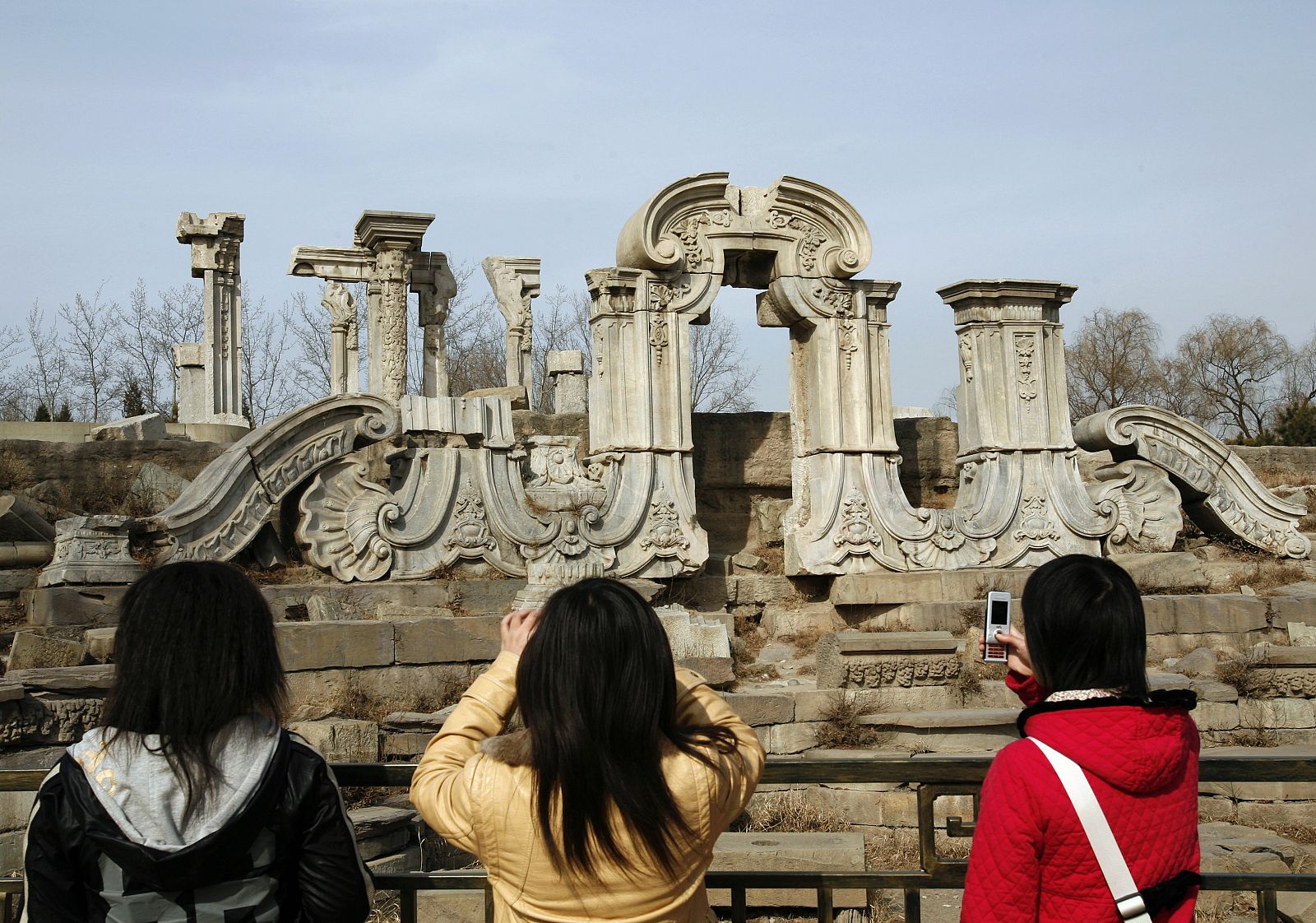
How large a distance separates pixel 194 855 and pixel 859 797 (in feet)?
18.6

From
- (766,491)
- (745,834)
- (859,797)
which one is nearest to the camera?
(745,834)

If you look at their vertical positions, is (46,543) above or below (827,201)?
below

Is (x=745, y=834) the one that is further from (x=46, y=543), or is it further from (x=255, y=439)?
(x=46, y=543)

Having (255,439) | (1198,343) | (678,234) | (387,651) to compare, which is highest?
(1198,343)

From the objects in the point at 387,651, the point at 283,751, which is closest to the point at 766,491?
the point at 387,651

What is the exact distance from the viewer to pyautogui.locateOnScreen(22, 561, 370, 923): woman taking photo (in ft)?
7.14

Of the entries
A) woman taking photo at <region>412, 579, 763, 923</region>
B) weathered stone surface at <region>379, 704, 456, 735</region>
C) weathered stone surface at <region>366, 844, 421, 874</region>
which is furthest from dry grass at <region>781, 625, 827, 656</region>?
woman taking photo at <region>412, 579, 763, 923</region>

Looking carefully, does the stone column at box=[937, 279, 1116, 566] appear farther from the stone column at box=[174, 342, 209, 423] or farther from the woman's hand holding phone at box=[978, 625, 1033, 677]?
the stone column at box=[174, 342, 209, 423]

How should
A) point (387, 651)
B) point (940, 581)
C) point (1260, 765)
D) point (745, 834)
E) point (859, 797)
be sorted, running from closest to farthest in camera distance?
1. point (1260, 765)
2. point (745, 834)
3. point (859, 797)
4. point (387, 651)
5. point (940, 581)

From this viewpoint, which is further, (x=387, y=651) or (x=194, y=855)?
(x=387, y=651)

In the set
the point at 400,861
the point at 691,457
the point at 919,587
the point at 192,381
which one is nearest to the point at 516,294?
the point at 192,381

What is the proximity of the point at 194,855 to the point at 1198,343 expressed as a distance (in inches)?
1599

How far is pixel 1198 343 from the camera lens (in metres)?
38.7

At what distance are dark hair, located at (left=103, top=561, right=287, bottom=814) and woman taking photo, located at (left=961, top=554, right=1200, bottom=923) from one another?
1.38m
